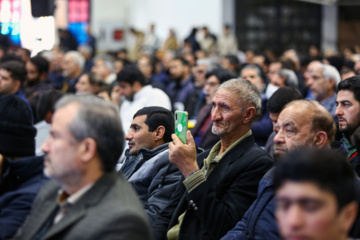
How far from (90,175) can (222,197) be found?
4.20ft

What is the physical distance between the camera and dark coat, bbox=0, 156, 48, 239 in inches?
107

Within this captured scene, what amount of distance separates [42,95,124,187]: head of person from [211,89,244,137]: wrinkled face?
1483mm

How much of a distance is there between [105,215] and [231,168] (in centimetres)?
141

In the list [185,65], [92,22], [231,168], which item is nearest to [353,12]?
[92,22]

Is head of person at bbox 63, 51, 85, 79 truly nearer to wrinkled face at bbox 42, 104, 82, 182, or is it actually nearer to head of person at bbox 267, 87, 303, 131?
head of person at bbox 267, 87, 303, 131

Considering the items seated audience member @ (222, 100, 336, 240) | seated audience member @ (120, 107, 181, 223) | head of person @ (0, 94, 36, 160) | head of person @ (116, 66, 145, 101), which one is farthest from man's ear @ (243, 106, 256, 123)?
head of person @ (116, 66, 145, 101)

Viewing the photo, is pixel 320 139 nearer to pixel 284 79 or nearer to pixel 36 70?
pixel 284 79

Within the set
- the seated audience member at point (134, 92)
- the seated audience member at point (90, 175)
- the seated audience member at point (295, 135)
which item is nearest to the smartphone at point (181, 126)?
the seated audience member at point (295, 135)

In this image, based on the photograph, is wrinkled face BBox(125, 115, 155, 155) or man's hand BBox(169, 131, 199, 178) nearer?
man's hand BBox(169, 131, 199, 178)

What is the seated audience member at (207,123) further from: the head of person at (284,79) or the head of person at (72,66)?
the head of person at (72,66)

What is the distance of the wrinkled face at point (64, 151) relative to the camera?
2229mm

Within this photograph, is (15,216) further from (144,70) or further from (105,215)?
(144,70)

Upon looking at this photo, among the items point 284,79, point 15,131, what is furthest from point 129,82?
point 15,131

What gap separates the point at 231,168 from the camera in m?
3.41
